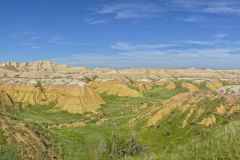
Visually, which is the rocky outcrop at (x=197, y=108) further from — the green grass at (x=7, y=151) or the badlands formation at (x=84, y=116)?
the green grass at (x=7, y=151)

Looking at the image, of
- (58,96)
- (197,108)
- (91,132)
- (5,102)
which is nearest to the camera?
(197,108)

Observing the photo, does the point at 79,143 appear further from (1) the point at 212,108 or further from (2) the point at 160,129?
(1) the point at 212,108

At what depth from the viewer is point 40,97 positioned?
5989 inches

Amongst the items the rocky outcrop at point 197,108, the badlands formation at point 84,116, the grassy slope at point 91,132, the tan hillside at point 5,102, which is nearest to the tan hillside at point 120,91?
the badlands formation at point 84,116

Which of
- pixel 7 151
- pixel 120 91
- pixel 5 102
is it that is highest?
pixel 120 91

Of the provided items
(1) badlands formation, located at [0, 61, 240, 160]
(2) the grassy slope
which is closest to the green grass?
(1) badlands formation, located at [0, 61, 240, 160]

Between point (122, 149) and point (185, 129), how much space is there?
31.2 metres

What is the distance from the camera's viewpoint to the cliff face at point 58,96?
14050 cm

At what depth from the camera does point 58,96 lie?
150 meters

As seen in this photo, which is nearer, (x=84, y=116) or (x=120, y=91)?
(x=84, y=116)

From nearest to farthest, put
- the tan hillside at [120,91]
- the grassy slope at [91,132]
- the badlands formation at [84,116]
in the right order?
the badlands formation at [84,116] < the grassy slope at [91,132] < the tan hillside at [120,91]

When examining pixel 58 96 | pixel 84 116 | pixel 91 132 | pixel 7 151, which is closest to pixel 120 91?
pixel 58 96

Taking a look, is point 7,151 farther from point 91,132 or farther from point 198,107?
point 198,107

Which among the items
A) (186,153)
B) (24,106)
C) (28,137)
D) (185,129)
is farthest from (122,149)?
(24,106)
